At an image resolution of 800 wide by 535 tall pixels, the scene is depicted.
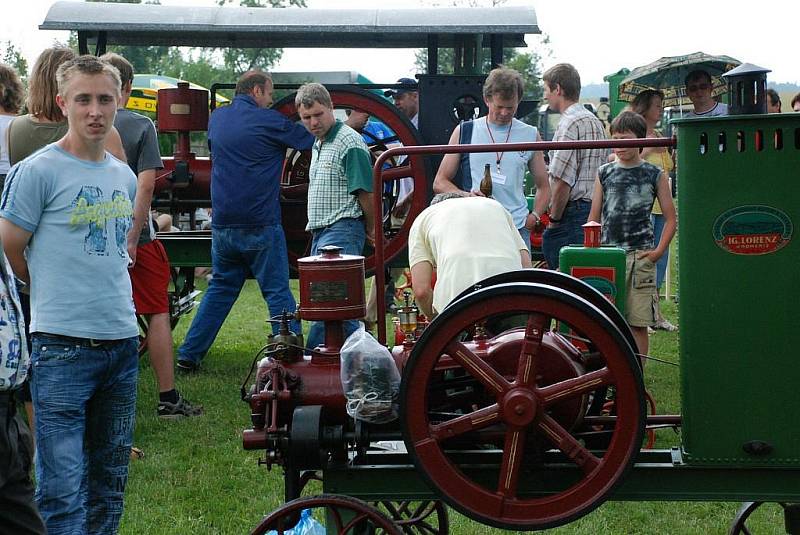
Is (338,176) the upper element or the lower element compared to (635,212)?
upper

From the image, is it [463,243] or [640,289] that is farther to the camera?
[640,289]

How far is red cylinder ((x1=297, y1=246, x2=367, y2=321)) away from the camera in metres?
2.98

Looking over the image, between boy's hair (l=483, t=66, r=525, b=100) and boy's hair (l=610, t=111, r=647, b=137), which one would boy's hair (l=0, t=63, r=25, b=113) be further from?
boy's hair (l=610, t=111, r=647, b=137)

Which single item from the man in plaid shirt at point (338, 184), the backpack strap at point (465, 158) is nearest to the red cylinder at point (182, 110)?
the man in plaid shirt at point (338, 184)

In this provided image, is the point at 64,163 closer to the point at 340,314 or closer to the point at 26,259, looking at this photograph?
the point at 26,259

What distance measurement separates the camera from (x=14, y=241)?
9.00 ft

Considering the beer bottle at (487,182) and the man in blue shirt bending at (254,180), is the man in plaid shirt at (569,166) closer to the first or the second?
the beer bottle at (487,182)

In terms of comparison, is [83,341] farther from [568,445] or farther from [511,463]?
[568,445]

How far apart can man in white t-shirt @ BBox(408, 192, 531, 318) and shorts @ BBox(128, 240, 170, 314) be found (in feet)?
5.20

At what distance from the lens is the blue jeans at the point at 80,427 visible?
276 cm

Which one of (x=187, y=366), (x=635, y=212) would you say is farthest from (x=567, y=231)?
(x=187, y=366)

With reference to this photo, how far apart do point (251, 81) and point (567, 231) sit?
2010 millimetres

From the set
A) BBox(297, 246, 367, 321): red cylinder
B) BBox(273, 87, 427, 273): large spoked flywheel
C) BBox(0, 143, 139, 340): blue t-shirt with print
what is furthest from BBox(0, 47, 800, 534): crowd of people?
BBox(297, 246, 367, 321): red cylinder

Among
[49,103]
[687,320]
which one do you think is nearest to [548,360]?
[687,320]
